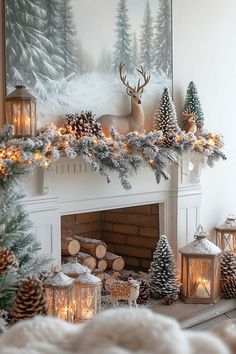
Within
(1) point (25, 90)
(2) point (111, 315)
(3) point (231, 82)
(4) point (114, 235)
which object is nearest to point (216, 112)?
(3) point (231, 82)

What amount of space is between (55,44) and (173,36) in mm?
1177

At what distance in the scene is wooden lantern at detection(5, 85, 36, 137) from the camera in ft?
9.62

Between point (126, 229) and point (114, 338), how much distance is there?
3743 mm

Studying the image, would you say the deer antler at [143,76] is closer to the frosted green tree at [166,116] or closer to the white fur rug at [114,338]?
the frosted green tree at [166,116]

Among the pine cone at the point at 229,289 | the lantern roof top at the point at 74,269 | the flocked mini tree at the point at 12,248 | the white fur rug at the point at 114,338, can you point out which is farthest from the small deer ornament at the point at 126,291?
the white fur rug at the point at 114,338

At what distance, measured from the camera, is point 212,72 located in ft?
14.5

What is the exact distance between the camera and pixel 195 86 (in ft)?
13.5

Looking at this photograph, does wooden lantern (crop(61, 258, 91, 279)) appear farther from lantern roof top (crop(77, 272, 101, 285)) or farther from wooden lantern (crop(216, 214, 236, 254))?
wooden lantern (crop(216, 214, 236, 254))

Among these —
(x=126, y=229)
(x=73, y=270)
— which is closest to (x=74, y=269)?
(x=73, y=270)

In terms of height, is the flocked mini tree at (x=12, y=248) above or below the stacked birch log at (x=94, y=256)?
above

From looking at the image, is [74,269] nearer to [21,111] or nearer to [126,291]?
[126,291]

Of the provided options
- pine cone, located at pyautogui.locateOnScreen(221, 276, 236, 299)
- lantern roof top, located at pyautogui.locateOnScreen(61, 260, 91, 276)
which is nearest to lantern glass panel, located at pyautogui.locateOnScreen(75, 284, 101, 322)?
lantern roof top, located at pyautogui.locateOnScreen(61, 260, 91, 276)

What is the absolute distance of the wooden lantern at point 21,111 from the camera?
2934 mm

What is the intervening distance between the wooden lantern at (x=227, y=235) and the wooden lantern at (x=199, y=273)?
2.05ft
